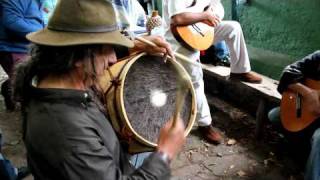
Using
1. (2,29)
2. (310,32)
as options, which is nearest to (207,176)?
(310,32)

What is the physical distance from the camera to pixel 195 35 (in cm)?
323

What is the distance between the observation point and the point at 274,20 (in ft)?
13.2

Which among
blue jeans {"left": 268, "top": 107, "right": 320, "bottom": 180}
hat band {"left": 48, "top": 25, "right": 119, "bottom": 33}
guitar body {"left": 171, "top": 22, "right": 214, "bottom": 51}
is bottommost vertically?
blue jeans {"left": 268, "top": 107, "right": 320, "bottom": 180}

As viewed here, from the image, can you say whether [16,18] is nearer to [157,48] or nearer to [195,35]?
[195,35]

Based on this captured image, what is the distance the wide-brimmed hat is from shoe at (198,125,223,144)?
2.49 meters

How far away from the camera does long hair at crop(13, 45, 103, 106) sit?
1294 mm

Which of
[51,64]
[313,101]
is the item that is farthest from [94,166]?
[313,101]

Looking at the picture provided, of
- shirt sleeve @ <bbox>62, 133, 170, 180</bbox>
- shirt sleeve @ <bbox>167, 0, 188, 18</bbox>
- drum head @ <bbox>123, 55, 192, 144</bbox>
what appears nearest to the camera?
shirt sleeve @ <bbox>62, 133, 170, 180</bbox>

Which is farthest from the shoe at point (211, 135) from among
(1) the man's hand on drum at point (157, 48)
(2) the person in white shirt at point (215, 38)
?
(1) the man's hand on drum at point (157, 48)

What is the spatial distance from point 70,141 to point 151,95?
75cm

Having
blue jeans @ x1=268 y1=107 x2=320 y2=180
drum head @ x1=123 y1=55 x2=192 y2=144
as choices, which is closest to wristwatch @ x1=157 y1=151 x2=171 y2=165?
drum head @ x1=123 y1=55 x2=192 y2=144

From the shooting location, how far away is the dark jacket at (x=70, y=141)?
3.99ft

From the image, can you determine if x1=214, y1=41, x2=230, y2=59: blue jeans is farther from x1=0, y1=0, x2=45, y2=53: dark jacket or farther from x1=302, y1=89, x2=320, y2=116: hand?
x1=0, y1=0, x2=45, y2=53: dark jacket

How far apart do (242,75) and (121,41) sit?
2656mm
